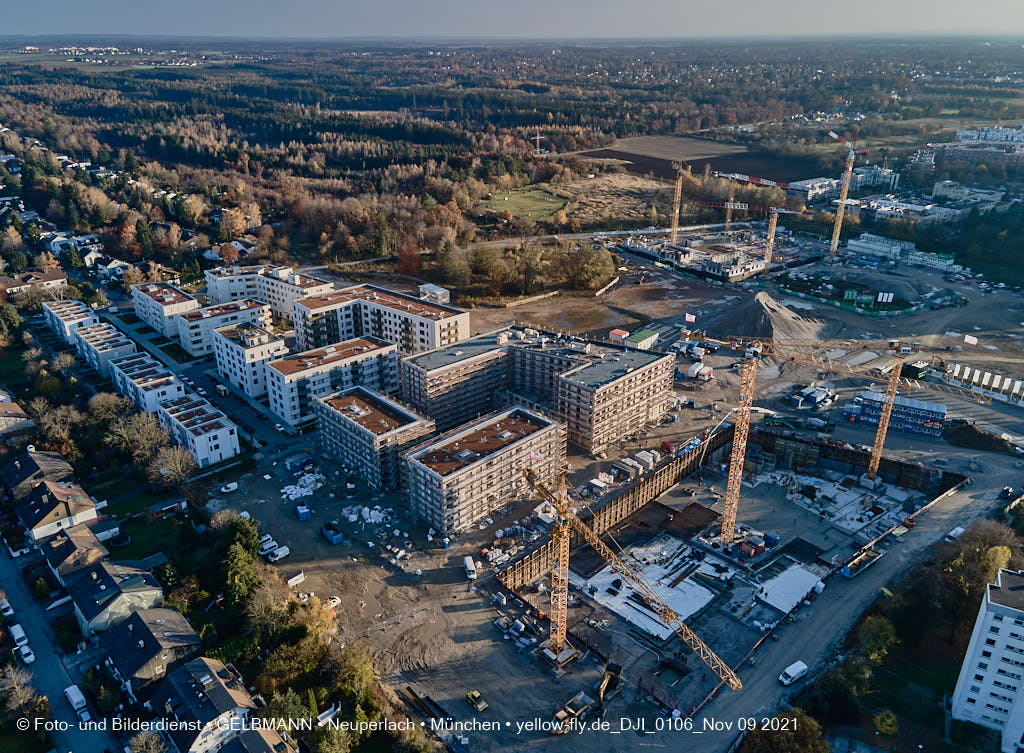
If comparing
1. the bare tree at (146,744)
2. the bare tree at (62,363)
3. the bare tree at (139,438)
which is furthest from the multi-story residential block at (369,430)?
the bare tree at (62,363)

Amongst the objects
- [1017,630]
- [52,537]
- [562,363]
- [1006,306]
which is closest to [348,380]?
[562,363]

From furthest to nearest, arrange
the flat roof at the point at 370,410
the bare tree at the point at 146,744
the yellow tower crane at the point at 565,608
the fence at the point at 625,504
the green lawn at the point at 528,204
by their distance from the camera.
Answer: the green lawn at the point at 528,204, the flat roof at the point at 370,410, the fence at the point at 625,504, the yellow tower crane at the point at 565,608, the bare tree at the point at 146,744

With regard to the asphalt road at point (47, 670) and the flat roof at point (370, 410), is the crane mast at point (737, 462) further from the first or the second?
the asphalt road at point (47, 670)

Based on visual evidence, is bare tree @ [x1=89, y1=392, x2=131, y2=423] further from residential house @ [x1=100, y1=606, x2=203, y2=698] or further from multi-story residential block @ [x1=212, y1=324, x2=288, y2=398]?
residential house @ [x1=100, y1=606, x2=203, y2=698]

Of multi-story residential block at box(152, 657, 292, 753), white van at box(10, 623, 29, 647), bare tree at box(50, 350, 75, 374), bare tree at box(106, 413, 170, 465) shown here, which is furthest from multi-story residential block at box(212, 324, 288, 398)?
multi-story residential block at box(152, 657, 292, 753)

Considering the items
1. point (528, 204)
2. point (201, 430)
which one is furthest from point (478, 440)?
point (528, 204)

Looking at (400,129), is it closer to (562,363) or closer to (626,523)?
(562,363)
